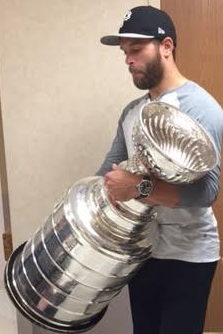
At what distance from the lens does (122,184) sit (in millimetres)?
896

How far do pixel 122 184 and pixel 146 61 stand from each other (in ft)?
1.15

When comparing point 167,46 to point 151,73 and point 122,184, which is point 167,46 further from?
point 122,184

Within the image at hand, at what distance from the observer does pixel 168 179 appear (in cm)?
85

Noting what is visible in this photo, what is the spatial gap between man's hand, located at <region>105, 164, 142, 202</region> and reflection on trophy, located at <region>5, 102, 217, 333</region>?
2 centimetres

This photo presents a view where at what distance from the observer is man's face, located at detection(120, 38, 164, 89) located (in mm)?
1073

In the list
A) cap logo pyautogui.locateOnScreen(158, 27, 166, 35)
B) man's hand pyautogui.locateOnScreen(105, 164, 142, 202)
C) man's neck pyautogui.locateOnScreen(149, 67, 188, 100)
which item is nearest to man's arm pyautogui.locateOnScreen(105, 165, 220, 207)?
man's hand pyautogui.locateOnScreen(105, 164, 142, 202)

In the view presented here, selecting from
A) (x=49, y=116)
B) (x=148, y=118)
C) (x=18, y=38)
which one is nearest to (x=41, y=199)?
(x=49, y=116)

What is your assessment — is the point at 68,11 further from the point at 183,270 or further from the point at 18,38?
the point at 183,270

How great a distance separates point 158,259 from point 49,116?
24.9 inches

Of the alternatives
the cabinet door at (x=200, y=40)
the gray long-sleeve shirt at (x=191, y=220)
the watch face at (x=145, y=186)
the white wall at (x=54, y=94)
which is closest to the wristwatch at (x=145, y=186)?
the watch face at (x=145, y=186)

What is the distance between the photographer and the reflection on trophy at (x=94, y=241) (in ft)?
2.92

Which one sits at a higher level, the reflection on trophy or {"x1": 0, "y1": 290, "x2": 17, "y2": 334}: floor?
the reflection on trophy

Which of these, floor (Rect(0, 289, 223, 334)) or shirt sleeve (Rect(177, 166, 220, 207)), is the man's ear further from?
floor (Rect(0, 289, 223, 334))

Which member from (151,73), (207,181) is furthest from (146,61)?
(207,181)
